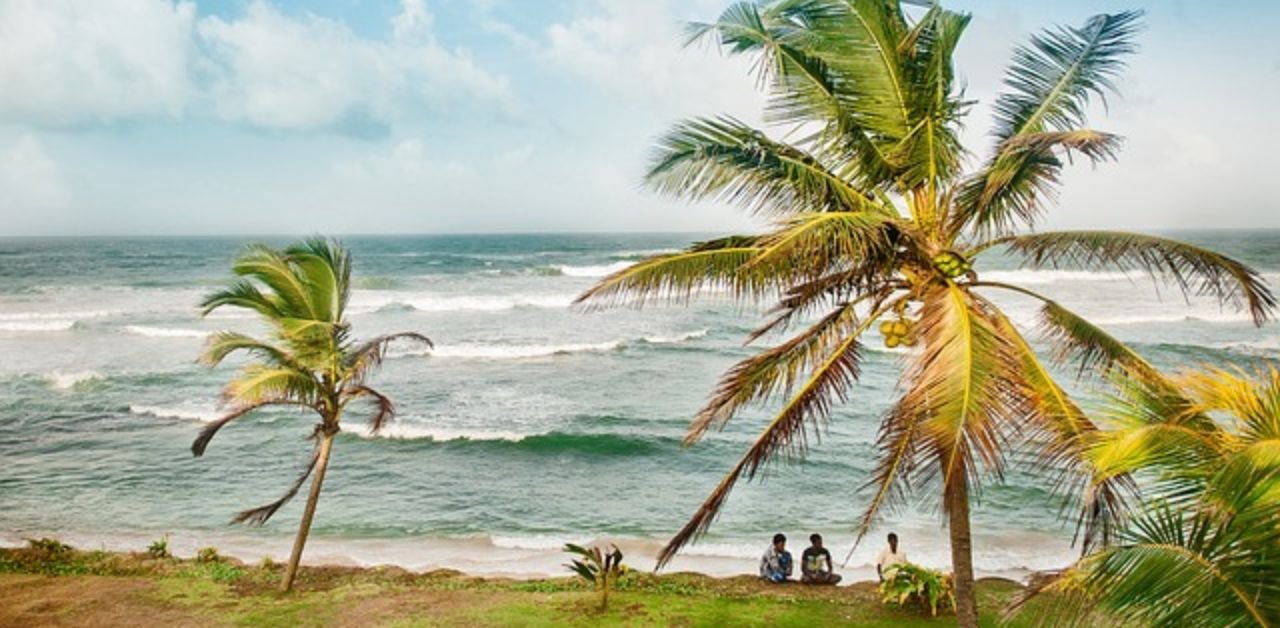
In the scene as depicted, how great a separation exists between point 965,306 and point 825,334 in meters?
1.21

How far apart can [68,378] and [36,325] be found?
12.8 metres

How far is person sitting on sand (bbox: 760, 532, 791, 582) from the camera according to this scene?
10250mm

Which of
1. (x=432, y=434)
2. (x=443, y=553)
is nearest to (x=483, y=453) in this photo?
(x=432, y=434)

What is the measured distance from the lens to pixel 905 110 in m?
5.58

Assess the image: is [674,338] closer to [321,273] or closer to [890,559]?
→ [890,559]

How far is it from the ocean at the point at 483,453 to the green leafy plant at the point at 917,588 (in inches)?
58.4

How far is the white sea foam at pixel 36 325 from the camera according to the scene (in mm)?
34656

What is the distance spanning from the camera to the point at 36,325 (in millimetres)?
35344

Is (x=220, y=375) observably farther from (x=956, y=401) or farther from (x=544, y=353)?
(x=956, y=401)

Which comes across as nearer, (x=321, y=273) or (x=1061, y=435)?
(x=1061, y=435)

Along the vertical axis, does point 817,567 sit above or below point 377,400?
below

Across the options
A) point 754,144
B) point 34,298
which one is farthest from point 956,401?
point 34,298

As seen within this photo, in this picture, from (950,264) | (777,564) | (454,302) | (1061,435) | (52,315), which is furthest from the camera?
(454,302)

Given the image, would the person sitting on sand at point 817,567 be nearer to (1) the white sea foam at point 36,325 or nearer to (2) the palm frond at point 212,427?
(2) the palm frond at point 212,427
